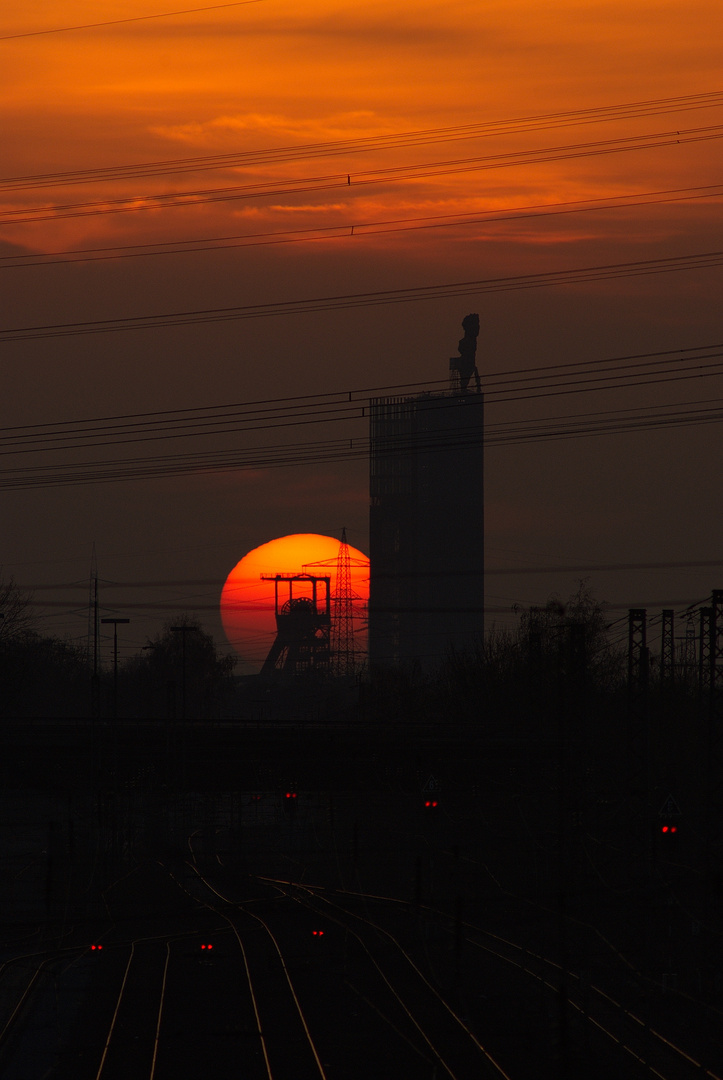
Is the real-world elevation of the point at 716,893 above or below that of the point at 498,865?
above

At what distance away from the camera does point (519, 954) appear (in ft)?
106

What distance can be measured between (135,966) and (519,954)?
9298 millimetres

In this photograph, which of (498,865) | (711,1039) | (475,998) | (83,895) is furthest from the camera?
(498,865)

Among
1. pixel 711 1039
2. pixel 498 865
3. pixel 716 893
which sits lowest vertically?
pixel 498 865

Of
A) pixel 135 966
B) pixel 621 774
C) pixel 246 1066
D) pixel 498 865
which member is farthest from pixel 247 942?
pixel 621 774

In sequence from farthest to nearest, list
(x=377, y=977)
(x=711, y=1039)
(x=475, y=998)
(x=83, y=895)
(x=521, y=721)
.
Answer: (x=521, y=721) < (x=83, y=895) < (x=377, y=977) < (x=475, y=998) < (x=711, y=1039)

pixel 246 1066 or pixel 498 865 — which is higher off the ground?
pixel 246 1066

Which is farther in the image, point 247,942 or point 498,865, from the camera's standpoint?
point 498,865

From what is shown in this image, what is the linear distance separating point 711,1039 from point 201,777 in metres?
45.8

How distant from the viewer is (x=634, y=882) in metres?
36.8

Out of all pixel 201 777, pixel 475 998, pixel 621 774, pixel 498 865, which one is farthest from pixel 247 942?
pixel 201 777

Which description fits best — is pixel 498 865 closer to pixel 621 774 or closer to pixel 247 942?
pixel 621 774

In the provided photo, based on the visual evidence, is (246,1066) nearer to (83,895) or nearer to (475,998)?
(475,998)

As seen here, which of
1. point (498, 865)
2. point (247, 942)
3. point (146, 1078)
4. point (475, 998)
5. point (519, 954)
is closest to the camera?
point (146, 1078)
